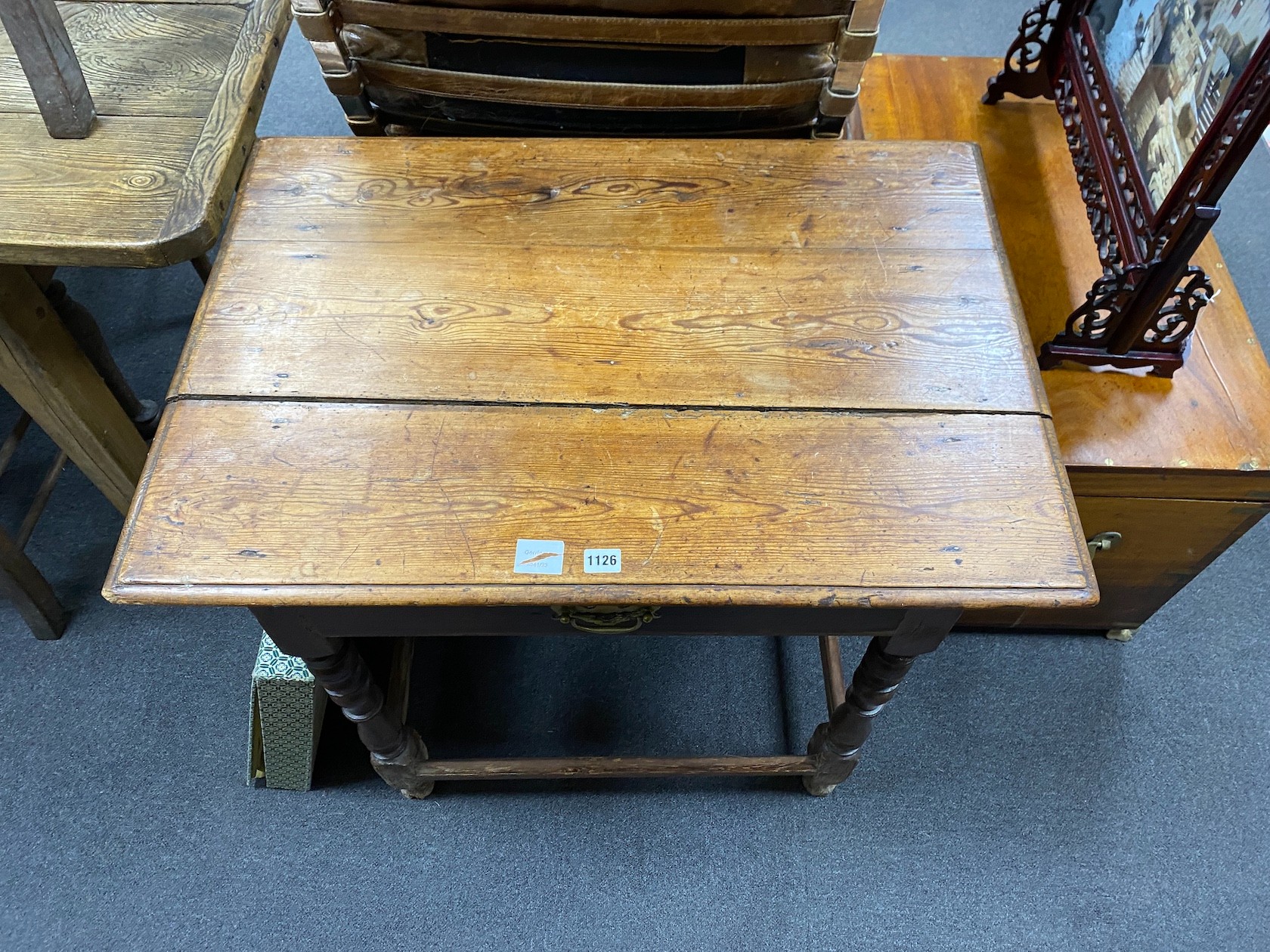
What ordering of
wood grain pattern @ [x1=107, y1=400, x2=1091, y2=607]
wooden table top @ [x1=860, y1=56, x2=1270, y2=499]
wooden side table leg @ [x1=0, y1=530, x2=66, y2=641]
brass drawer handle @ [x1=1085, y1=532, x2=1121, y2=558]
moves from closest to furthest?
wood grain pattern @ [x1=107, y1=400, x2=1091, y2=607]
wooden table top @ [x1=860, y1=56, x2=1270, y2=499]
brass drawer handle @ [x1=1085, y1=532, x2=1121, y2=558]
wooden side table leg @ [x1=0, y1=530, x2=66, y2=641]

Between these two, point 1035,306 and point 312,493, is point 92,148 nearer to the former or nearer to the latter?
point 312,493

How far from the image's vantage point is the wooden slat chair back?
3.71 feet

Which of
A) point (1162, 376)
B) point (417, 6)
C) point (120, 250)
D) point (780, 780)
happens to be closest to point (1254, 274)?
point (1162, 376)

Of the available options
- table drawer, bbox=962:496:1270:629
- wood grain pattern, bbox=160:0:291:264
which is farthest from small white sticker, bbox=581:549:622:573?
table drawer, bbox=962:496:1270:629

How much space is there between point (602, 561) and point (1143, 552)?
0.99 meters

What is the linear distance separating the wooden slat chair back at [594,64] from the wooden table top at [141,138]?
0.18 m

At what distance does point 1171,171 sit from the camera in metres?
1.14

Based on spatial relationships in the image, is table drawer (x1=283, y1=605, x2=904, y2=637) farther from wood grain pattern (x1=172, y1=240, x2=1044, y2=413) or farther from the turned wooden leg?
wood grain pattern (x1=172, y1=240, x2=1044, y2=413)

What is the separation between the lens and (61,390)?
1.34m

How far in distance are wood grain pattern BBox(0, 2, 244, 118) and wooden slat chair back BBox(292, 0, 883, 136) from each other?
204 millimetres

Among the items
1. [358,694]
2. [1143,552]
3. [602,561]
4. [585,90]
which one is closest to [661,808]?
[358,694]

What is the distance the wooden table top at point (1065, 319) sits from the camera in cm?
121

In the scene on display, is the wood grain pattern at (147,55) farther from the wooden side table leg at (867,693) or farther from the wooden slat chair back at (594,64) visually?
the wooden side table leg at (867,693)

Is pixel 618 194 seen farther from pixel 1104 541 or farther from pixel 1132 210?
pixel 1104 541
